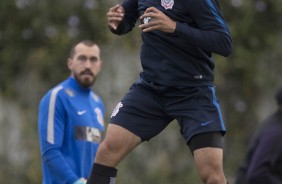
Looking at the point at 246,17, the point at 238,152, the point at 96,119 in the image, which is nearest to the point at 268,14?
the point at 246,17

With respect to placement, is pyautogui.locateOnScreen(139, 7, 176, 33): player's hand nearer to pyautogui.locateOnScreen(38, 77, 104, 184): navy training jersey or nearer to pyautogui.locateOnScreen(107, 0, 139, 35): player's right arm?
pyautogui.locateOnScreen(107, 0, 139, 35): player's right arm

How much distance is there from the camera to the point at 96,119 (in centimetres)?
861

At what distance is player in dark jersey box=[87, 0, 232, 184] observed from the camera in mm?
6621

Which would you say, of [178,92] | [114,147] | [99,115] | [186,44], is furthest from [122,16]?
[99,115]

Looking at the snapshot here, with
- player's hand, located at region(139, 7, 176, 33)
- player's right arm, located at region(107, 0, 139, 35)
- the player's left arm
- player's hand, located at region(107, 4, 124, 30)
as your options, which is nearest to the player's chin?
player's right arm, located at region(107, 0, 139, 35)

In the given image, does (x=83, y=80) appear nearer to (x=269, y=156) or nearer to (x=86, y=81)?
(x=86, y=81)

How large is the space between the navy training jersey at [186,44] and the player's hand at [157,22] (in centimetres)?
7

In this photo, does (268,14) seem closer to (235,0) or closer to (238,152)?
(235,0)

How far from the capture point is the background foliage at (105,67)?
13.3m

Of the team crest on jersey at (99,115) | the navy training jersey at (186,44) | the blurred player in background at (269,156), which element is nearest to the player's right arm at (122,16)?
the navy training jersey at (186,44)

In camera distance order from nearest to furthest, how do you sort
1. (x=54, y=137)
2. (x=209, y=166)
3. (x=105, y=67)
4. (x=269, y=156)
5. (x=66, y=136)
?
(x=209, y=166) < (x=269, y=156) < (x=54, y=137) < (x=66, y=136) < (x=105, y=67)

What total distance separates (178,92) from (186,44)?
329 millimetres

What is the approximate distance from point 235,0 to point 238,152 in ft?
6.96

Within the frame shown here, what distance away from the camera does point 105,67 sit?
13.6m
